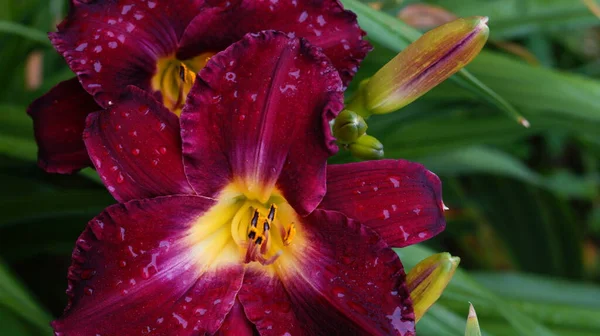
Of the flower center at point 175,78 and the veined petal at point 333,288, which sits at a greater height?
the flower center at point 175,78

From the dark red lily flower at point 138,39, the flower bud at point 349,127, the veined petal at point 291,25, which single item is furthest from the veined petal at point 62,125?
the flower bud at point 349,127

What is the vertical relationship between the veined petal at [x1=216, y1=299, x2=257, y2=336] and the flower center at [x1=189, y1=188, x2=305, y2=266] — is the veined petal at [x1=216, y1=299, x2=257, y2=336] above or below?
below

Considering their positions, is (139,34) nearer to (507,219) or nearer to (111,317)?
(111,317)

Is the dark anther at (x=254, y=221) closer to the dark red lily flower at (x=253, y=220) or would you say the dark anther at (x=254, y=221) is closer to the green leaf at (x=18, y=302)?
the dark red lily flower at (x=253, y=220)

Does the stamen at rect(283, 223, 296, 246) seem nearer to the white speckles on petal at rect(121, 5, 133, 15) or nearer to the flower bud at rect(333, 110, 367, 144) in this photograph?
the flower bud at rect(333, 110, 367, 144)

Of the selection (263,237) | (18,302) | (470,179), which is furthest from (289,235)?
(470,179)

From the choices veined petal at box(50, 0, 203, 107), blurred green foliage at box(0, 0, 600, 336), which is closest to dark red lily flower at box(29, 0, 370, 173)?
veined petal at box(50, 0, 203, 107)
